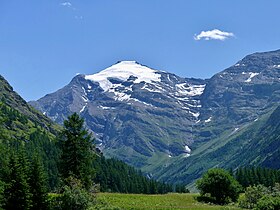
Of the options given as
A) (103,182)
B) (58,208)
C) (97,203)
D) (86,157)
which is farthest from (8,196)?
(103,182)

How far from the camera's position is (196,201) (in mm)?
96312

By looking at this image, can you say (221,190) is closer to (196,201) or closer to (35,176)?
(196,201)

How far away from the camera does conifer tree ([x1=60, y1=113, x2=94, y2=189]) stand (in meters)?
72.7

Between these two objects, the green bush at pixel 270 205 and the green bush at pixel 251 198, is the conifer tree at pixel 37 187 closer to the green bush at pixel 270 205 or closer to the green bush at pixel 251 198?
the green bush at pixel 270 205

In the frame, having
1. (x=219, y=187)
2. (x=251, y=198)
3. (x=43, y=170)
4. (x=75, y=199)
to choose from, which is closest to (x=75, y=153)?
(x=43, y=170)

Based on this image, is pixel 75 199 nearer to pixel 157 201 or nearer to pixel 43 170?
pixel 43 170

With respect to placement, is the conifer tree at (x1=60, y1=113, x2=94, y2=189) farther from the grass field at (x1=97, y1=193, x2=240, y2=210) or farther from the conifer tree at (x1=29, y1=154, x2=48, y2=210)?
the grass field at (x1=97, y1=193, x2=240, y2=210)

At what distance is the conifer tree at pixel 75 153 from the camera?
238ft

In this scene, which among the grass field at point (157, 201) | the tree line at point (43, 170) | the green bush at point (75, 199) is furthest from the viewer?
the grass field at point (157, 201)

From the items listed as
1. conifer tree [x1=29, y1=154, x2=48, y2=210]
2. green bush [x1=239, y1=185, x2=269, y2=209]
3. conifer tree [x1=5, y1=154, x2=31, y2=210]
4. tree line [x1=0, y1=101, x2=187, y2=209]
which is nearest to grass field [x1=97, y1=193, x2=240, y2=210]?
Answer: green bush [x1=239, y1=185, x2=269, y2=209]

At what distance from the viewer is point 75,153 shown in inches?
2886

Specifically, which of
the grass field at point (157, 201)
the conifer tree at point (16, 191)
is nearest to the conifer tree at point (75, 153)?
the grass field at point (157, 201)

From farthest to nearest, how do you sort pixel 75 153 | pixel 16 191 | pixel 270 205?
pixel 75 153, pixel 16 191, pixel 270 205

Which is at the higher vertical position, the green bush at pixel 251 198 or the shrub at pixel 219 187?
the shrub at pixel 219 187
